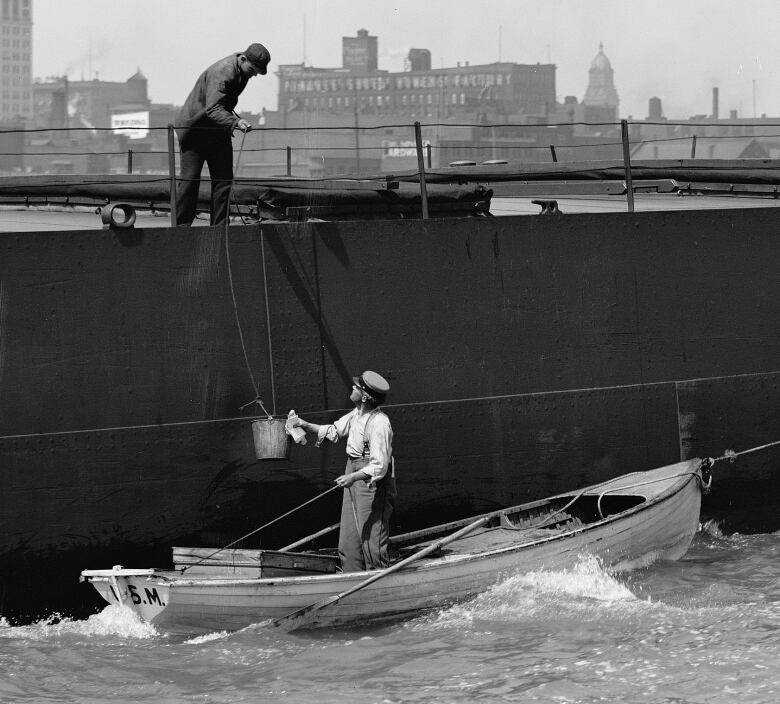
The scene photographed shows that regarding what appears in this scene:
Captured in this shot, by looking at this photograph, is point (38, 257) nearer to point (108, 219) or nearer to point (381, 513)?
point (108, 219)

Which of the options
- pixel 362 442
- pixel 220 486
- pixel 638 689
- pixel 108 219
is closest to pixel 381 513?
pixel 362 442

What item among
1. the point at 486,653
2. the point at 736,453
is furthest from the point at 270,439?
the point at 736,453

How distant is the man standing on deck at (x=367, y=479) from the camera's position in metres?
9.89

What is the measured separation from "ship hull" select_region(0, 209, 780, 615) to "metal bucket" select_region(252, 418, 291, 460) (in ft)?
1.54

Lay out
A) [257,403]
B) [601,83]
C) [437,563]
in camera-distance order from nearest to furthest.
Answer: [437,563], [257,403], [601,83]

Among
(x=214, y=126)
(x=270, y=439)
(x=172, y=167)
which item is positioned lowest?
(x=270, y=439)

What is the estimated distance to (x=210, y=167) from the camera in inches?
462

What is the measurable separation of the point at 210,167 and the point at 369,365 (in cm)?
257

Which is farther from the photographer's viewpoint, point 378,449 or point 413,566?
point 413,566

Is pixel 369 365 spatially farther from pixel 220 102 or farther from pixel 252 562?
pixel 220 102

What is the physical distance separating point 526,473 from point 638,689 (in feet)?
11.6

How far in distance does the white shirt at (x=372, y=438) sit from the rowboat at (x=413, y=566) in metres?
0.84

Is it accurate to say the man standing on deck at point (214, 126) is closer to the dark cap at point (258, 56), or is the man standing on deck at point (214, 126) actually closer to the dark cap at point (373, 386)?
the dark cap at point (258, 56)

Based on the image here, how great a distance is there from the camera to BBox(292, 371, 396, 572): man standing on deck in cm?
989
